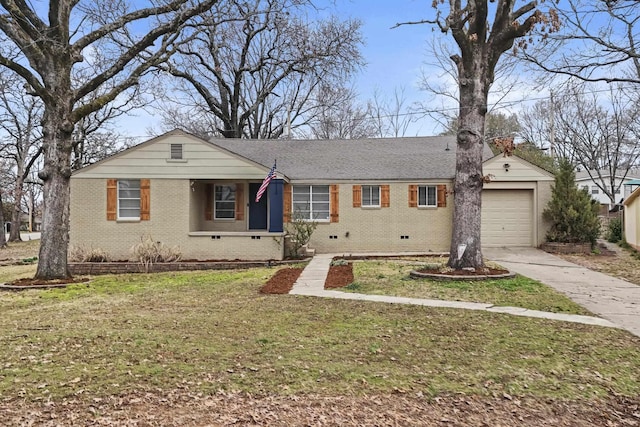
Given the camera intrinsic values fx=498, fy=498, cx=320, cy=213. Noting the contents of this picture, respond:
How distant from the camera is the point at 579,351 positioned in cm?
558

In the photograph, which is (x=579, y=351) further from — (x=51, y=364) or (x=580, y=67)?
(x=580, y=67)

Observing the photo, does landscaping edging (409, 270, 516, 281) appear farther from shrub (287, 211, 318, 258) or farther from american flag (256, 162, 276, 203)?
american flag (256, 162, 276, 203)

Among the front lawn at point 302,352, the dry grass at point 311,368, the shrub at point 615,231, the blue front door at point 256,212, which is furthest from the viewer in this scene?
the shrub at point 615,231

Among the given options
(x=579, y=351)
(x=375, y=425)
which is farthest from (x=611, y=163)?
(x=375, y=425)

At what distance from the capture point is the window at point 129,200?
52.4 feet

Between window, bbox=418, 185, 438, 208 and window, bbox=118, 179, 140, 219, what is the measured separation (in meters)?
9.48

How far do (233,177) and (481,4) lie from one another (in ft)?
28.6

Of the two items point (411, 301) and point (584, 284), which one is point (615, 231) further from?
point (411, 301)

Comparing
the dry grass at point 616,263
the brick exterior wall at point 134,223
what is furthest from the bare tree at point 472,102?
the brick exterior wall at point 134,223

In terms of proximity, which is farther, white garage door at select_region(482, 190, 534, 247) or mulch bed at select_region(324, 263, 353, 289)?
white garage door at select_region(482, 190, 534, 247)

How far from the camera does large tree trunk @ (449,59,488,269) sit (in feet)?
37.1

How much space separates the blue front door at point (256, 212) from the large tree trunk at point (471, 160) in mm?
8432

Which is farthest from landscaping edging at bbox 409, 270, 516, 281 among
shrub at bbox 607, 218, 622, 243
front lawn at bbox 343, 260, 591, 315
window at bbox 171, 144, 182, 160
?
shrub at bbox 607, 218, 622, 243

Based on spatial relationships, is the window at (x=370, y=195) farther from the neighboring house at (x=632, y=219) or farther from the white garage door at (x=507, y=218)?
the neighboring house at (x=632, y=219)
